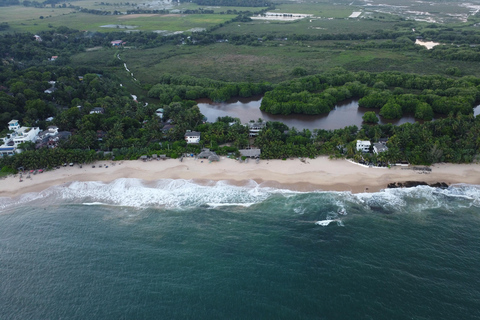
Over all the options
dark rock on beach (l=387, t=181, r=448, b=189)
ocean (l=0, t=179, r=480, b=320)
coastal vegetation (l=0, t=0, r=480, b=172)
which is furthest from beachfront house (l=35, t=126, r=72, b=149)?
dark rock on beach (l=387, t=181, r=448, b=189)

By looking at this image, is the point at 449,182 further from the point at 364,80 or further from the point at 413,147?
the point at 364,80

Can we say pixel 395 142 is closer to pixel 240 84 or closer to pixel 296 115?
pixel 296 115

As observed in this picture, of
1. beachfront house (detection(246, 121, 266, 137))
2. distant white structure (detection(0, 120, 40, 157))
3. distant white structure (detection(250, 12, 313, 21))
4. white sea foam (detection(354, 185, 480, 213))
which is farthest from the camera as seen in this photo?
distant white structure (detection(250, 12, 313, 21))

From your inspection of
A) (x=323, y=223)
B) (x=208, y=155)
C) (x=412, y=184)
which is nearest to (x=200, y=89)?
(x=208, y=155)

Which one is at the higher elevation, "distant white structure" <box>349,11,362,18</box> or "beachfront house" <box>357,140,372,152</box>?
"distant white structure" <box>349,11,362,18</box>

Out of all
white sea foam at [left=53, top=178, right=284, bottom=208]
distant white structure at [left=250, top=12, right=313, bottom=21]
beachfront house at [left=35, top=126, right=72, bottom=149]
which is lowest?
white sea foam at [left=53, top=178, right=284, bottom=208]

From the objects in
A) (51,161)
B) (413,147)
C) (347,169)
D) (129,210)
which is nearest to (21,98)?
(51,161)

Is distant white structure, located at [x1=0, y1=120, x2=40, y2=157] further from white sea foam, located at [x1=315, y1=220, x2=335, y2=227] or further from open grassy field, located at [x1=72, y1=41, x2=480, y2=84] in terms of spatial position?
white sea foam, located at [x1=315, y1=220, x2=335, y2=227]
